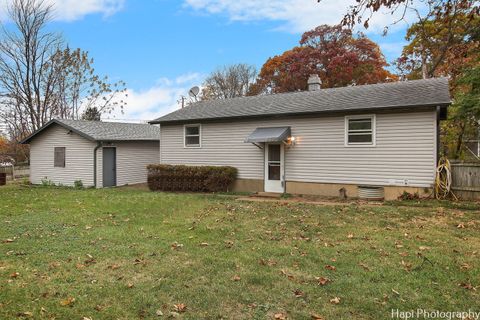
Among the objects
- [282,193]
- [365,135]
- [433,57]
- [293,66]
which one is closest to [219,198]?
[282,193]

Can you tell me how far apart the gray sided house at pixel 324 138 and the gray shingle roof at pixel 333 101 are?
0.03m

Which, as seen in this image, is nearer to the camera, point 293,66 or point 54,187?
point 54,187

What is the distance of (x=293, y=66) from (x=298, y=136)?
19.7m

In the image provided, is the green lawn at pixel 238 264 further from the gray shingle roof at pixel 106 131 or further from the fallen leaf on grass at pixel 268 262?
the gray shingle roof at pixel 106 131

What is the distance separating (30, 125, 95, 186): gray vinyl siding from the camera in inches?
661

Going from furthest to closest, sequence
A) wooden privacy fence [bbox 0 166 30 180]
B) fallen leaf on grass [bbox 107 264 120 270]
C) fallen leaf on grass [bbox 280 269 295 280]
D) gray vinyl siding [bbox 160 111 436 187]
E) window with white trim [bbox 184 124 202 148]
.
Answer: wooden privacy fence [bbox 0 166 30 180] → window with white trim [bbox 184 124 202 148] → gray vinyl siding [bbox 160 111 436 187] → fallen leaf on grass [bbox 107 264 120 270] → fallen leaf on grass [bbox 280 269 295 280]

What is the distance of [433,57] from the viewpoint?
22266 mm

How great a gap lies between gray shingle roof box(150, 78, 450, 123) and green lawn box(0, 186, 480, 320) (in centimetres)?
416

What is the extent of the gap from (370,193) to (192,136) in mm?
8139

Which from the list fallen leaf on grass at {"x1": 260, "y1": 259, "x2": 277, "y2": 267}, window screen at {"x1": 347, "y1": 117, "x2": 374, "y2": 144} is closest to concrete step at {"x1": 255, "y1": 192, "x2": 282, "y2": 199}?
window screen at {"x1": 347, "y1": 117, "x2": 374, "y2": 144}

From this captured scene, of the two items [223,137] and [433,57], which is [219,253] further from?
[433,57]

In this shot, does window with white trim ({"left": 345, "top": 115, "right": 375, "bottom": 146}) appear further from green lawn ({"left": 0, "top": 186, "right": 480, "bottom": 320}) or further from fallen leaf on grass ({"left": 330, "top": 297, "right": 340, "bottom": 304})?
fallen leaf on grass ({"left": 330, "top": 297, "right": 340, "bottom": 304})

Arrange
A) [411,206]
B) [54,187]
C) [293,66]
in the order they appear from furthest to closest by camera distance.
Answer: [293,66]
[54,187]
[411,206]

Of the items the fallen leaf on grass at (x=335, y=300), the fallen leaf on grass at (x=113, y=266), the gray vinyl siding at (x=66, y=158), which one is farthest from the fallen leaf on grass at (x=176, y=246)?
the gray vinyl siding at (x=66, y=158)
